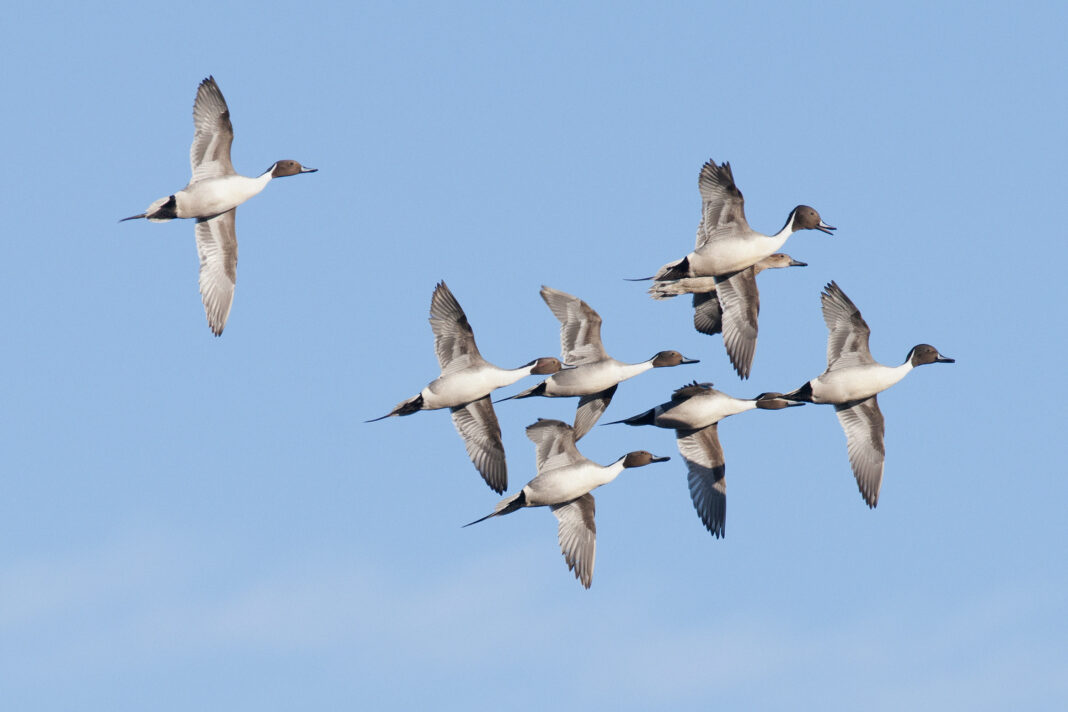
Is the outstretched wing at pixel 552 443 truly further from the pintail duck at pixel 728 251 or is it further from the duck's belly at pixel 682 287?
the duck's belly at pixel 682 287

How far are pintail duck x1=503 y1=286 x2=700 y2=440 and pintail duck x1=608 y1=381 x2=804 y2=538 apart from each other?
704 mm

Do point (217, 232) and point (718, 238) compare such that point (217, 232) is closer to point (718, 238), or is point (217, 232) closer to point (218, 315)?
point (218, 315)

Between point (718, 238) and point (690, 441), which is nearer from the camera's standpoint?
point (718, 238)

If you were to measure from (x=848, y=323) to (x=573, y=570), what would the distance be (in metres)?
5.00

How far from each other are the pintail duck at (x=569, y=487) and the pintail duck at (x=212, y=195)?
15.7 ft

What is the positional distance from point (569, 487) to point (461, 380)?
202 centimetres

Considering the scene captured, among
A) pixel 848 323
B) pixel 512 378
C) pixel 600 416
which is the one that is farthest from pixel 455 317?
pixel 848 323

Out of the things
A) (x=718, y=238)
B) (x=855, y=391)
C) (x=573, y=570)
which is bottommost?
(x=573, y=570)

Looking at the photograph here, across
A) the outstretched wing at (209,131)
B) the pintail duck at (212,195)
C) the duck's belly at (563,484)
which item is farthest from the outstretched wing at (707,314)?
the outstretched wing at (209,131)

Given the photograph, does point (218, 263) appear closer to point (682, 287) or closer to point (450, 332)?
point (450, 332)

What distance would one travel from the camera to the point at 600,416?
2931cm

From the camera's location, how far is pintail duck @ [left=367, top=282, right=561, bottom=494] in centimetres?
2734

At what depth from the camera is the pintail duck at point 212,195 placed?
27.7 metres

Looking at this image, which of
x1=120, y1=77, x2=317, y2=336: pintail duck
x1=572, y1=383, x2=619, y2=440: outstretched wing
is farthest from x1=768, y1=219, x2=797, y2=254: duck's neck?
x1=120, y1=77, x2=317, y2=336: pintail duck
